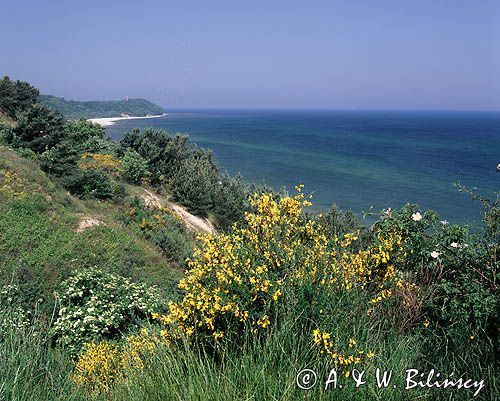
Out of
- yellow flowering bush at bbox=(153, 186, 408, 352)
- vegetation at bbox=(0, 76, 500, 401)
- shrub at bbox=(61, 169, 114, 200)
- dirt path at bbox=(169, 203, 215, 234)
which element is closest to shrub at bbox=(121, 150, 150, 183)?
dirt path at bbox=(169, 203, 215, 234)

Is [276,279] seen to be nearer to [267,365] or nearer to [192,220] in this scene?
[267,365]

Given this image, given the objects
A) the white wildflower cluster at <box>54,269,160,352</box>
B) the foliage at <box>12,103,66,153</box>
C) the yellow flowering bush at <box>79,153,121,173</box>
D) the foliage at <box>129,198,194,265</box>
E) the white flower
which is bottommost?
the foliage at <box>129,198,194,265</box>

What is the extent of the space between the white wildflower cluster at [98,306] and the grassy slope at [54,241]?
3.34ft

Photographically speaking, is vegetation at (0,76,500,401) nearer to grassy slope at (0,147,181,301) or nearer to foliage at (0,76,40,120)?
grassy slope at (0,147,181,301)

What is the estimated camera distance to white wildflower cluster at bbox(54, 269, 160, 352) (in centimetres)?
787

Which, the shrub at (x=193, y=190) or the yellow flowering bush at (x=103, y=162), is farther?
the shrub at (x=193, y=190)

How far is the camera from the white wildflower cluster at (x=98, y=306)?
787 centimetres

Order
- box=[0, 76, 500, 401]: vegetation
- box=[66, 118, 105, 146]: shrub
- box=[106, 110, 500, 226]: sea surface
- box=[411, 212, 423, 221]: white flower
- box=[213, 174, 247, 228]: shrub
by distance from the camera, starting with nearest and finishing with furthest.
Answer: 1. box=[0, 76, 500, 401]: vegetation
2. box=[411, 212, 423, 221]: white flower
3. box=[213, 174, 247, 228]: shrub
4. box=[66, 118, 105, 146]: shrub
5. box=[106, 110, 500, 226]: sea surface

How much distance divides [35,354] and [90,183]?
18448mm

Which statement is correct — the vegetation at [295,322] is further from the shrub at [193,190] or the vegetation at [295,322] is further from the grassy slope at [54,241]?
the shrub at [193,190]

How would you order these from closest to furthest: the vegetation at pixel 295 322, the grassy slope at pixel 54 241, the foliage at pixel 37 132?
the vegetation at pixel 295 322 → the grassy slope at pixel 54 241 → the foliage at pixel 37 132

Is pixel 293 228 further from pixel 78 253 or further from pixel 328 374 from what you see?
pixel 78 253

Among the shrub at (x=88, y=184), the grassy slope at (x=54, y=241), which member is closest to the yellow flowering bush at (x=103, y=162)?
the shrub at (x=88, y=184)

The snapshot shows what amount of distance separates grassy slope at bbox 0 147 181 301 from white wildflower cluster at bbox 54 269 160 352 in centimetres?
102
